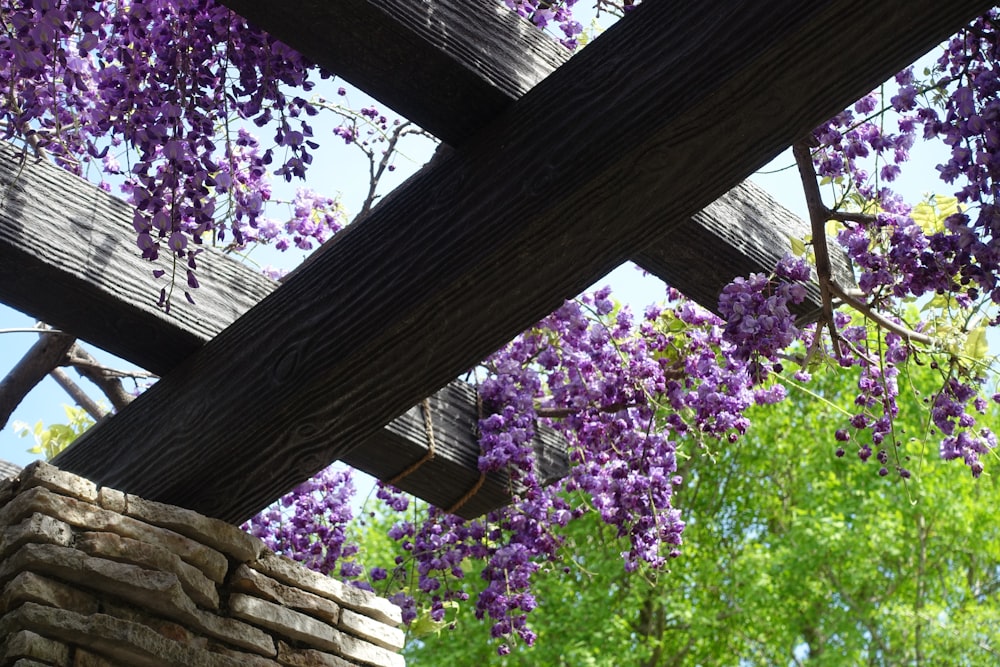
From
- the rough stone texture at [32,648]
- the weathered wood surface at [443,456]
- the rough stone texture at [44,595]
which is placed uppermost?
the weathered wood surface at [443,456]

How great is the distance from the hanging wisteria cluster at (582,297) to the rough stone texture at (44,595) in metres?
0.60

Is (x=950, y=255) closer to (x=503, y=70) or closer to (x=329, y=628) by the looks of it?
(x=503, y=70)

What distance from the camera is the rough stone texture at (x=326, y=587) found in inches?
88.0

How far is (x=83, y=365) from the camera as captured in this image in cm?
317

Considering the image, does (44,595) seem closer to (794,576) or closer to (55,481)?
(55,481)

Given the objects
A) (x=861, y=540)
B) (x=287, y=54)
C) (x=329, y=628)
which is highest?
(x=861, y=540)

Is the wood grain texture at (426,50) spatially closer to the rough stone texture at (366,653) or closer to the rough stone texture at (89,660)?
the rough stone texture at (89,660)

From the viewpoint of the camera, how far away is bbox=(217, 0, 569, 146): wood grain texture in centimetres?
152

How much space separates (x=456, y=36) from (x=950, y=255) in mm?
926

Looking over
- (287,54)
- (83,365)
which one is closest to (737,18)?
(287,54)

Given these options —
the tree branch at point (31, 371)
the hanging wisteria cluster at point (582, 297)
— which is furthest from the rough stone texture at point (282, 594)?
the tree branch at point (31, 371)

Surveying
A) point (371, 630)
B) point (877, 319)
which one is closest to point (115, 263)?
point (371, 630)

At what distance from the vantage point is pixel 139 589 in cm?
190

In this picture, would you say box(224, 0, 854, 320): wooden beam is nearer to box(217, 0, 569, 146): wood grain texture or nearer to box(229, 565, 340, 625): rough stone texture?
box(217, 0, 569, 146): wood grain texture
